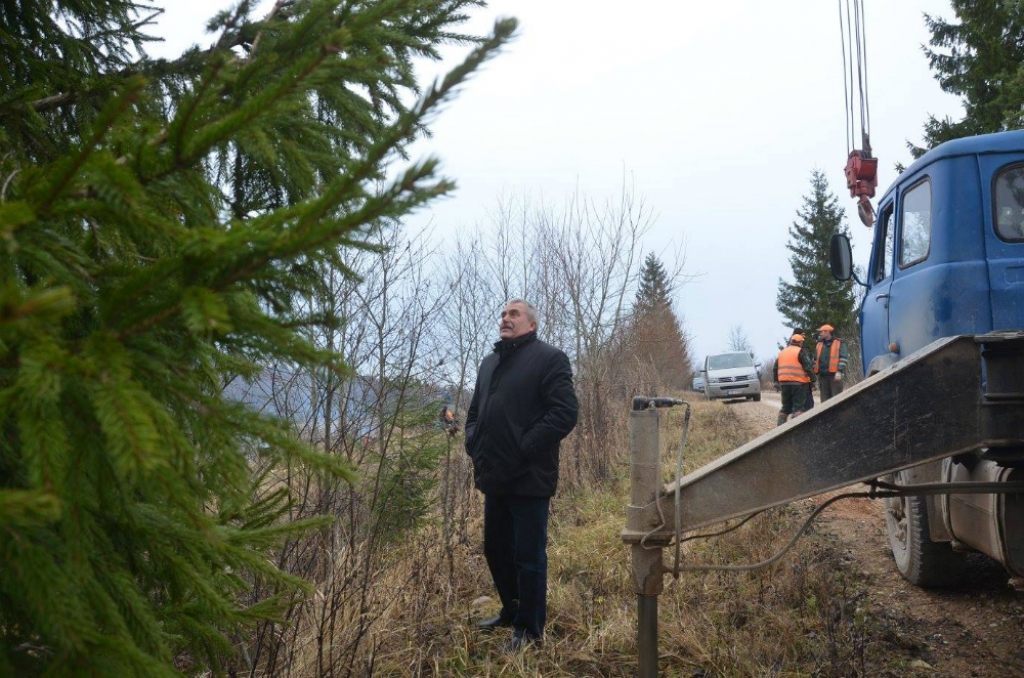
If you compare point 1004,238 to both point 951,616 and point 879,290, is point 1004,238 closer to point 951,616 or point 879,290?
point 879,290

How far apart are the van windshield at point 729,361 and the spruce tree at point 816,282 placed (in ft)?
45.8

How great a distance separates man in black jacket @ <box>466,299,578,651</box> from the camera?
4.04m

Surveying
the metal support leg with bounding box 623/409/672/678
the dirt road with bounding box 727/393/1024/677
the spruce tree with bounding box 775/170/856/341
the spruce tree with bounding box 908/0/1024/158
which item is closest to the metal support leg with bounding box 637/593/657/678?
the metal support leg with bounding box 623/409/672/678

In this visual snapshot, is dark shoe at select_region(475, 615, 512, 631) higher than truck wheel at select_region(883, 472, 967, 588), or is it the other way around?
truck wheel at select_region(883, 472, 967, 588)

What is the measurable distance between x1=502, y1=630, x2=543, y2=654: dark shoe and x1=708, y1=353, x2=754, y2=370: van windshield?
867 inches

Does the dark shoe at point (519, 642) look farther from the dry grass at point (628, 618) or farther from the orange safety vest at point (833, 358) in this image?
the orange safety vest at point (833, 358)

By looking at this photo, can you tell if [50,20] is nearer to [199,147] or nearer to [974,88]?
[199,147]

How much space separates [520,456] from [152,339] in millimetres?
2953

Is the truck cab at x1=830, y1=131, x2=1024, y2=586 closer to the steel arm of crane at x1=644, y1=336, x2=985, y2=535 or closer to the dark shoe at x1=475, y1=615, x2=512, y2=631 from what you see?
the steel arm of crane at x1=644, y1=336, x2=985, y2=535

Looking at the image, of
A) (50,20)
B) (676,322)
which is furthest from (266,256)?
(676,322)

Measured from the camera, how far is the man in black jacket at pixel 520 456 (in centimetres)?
404

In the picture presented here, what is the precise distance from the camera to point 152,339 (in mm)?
1251

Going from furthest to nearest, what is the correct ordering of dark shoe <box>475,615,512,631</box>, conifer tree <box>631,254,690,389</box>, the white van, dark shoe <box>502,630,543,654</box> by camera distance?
the white van
conifer tree <box>631,254,690,389</box>
dark shoe <box>475,615,512,631</box>
dark shoe <box>502,630,543,654</box>

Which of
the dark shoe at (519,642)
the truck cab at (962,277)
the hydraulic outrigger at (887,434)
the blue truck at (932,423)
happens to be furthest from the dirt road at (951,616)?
the dark shoe at (519,642)
